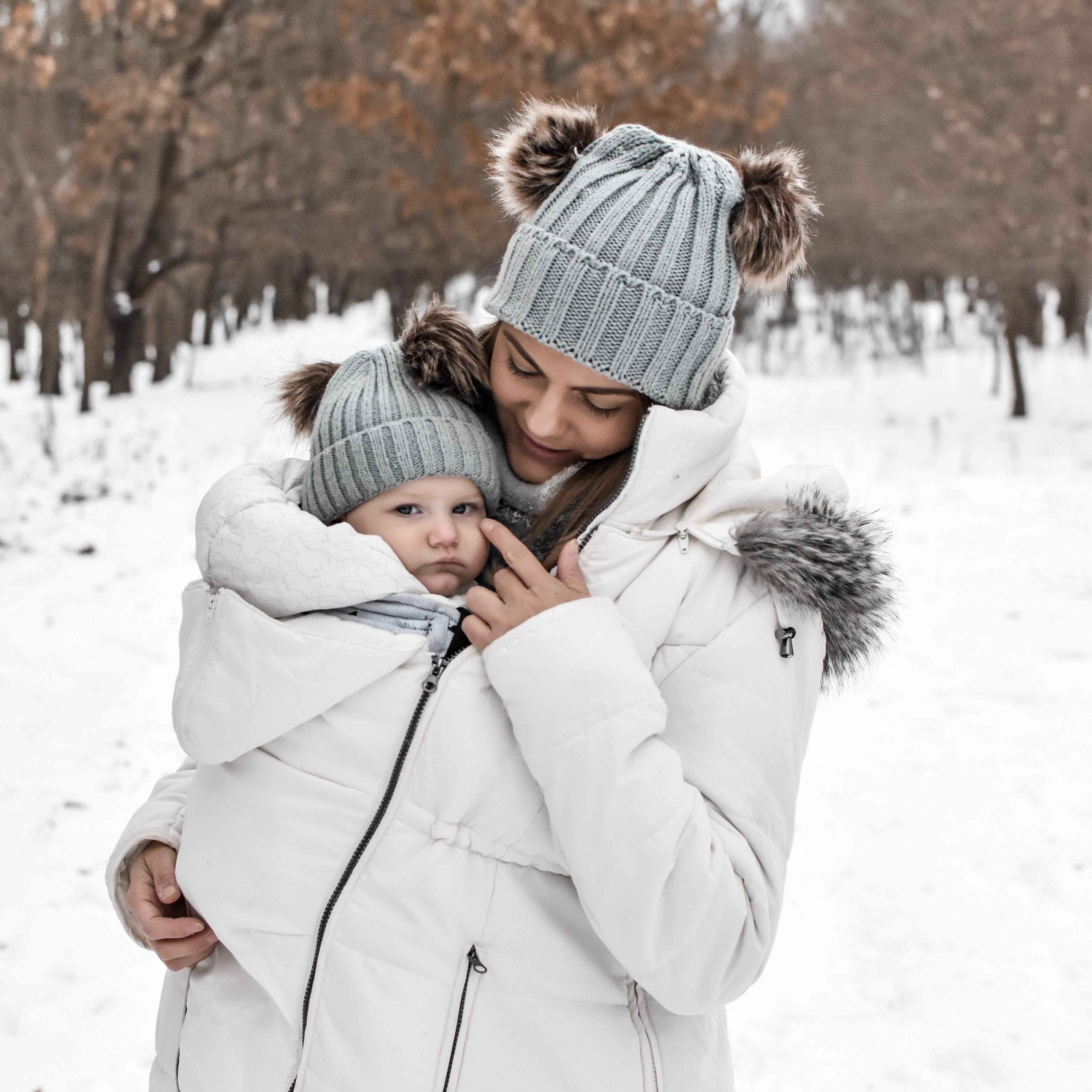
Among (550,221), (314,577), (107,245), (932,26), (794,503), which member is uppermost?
(932,26)

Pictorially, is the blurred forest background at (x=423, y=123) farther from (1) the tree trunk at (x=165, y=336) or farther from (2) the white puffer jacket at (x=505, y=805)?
(2) the white puffer jacket at (x=505, y=805)

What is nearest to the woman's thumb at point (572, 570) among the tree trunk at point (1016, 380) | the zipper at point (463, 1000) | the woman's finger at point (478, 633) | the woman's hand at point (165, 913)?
the woman's finger at point (478, 633)

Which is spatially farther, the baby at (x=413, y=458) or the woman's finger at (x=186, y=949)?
the baby at (x=413, y=458)

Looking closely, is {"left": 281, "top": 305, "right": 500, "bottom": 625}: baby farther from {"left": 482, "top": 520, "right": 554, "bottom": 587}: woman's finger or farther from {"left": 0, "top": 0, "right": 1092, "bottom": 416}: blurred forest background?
{"left": 0, "top": 0, "right": 1092, "bottom": 416}: blurred forest background

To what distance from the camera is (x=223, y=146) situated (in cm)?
1833

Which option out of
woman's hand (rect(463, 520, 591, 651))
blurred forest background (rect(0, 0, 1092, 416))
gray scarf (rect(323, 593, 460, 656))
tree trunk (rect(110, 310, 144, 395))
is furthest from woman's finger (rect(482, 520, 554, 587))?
tree trunk (rect(110, 310, 144, 395))

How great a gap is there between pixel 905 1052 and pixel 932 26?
13.4m

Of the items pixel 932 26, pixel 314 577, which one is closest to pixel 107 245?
pixel 932 26

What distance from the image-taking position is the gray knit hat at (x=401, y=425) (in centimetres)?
168

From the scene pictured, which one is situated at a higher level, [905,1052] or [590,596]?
[590,596]

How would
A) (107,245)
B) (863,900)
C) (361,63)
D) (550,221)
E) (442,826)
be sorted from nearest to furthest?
(442,826) → (550,221) → (863,900) → (107,245) → (361,63)

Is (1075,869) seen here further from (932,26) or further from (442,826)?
(932,26)

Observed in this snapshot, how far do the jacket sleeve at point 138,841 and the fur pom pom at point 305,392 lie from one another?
2.21 ft

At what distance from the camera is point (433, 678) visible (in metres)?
1.41
